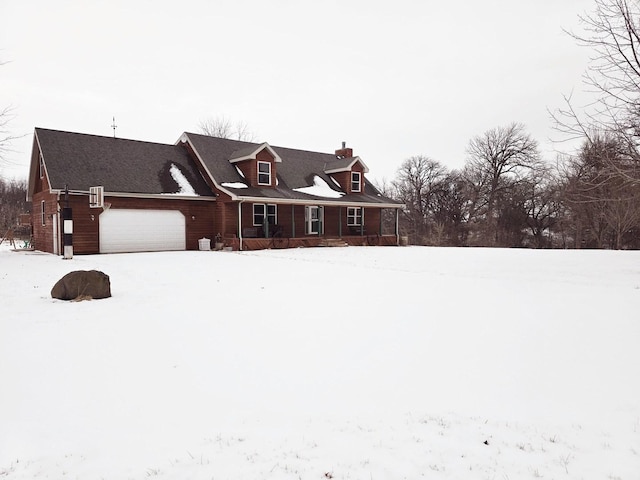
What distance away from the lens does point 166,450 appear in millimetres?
3266

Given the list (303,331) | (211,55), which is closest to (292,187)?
(211,55)

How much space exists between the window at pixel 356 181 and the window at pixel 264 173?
6.34 meters

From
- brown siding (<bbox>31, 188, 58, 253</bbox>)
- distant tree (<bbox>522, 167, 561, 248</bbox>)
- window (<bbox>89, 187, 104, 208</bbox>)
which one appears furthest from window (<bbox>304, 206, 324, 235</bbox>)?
distant tree (<bbox>522, 167, 561, 248</bbox>)

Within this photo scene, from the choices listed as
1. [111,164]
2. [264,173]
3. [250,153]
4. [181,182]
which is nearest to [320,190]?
[264,173]

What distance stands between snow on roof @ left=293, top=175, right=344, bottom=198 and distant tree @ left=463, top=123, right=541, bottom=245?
18964 mm

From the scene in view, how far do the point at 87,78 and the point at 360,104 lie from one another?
2588cm

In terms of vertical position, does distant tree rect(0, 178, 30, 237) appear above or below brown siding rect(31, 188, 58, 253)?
above

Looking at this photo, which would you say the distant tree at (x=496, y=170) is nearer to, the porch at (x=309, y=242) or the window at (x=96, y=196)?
the porch at (x=309, y=242)

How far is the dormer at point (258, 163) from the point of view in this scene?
23.4 m

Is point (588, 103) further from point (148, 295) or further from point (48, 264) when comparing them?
point (48, 264)

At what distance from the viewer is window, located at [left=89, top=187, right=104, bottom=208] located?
17172 mm

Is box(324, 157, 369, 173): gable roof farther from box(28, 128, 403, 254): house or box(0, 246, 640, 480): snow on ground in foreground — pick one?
box(0, 246, 640, 480): snow on ground in foreground

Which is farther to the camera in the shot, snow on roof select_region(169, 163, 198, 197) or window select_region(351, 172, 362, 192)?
window select_region(351, 172, 362, 192)

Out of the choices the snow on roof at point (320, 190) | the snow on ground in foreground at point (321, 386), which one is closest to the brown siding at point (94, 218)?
the snow on roof at point (320, 190)
